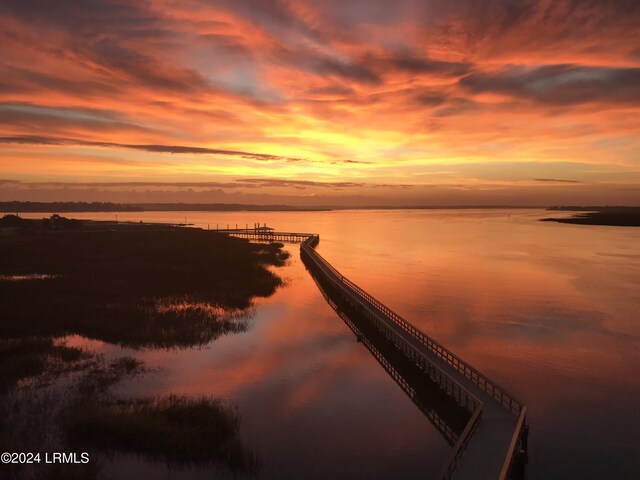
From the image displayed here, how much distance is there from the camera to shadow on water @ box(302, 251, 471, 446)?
20.8 meters

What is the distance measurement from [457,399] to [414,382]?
379cm

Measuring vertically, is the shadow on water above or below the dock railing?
below

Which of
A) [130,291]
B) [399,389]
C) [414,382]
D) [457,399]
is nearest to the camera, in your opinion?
[457,399]

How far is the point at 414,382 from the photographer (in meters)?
25.7

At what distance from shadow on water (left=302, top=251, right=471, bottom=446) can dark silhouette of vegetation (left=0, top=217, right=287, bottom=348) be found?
32.5 ft

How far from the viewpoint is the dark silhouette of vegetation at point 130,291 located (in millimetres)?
32094

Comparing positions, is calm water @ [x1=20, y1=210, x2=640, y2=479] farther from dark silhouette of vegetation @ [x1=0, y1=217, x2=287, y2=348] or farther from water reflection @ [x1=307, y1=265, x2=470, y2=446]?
dark silhouette of vegetation @ [x1=0, y1=217, x2=287, y2=348]

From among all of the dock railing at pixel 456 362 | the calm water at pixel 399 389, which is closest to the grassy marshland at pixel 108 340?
the calm water at pixel 399 389

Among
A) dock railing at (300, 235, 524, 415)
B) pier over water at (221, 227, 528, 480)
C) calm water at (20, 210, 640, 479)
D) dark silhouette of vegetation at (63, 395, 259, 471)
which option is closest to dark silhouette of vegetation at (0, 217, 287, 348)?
calm water at (20, 210, 640, 479)

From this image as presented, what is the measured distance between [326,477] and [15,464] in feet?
36.2

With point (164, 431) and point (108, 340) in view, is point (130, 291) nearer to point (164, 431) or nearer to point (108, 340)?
point (108, 340)

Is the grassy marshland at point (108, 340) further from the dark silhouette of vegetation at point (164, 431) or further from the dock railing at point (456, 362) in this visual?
the dock railing at point (456, 362)

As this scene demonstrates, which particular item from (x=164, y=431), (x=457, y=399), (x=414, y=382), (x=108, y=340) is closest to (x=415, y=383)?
(x=414, y=382)

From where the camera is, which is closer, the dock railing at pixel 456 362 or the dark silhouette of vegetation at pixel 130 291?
the dock railing at pixel 456 362
